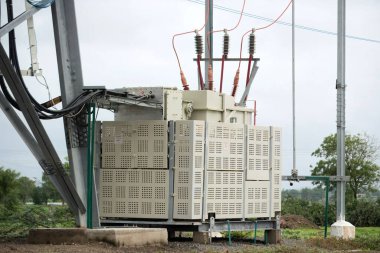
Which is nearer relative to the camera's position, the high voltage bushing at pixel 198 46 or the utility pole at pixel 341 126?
the high voltage bushing at pixel 198 46

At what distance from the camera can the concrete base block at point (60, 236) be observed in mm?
20266

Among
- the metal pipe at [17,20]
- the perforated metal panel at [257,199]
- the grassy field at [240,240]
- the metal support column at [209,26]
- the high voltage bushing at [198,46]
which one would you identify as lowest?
the grassy field at [240,240]

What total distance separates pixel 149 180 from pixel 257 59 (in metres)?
5.40

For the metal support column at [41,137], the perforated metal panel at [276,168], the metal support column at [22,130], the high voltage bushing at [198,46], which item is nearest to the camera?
the metal support column at [41,137]

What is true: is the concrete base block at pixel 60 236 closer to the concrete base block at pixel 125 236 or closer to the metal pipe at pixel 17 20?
the concrete base block at pixel 125 236

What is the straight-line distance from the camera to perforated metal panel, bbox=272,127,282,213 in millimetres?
25953

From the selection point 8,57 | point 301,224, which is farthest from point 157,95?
point 301,224

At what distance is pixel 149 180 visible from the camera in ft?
77.9

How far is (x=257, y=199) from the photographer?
2547cm

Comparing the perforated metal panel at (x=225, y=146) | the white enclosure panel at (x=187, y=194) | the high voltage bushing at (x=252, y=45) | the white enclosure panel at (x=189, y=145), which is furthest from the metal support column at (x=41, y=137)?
the high voltage bushing at (x=252, y=45)

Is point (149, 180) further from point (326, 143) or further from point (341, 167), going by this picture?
point (326, 143)

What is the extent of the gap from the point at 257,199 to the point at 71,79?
19.9 feet

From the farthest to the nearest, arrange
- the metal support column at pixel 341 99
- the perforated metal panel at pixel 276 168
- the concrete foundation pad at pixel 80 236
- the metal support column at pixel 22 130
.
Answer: the metal support column at pixel 341 99 < the perforated metal panel at pixel 276 168 < the metal support column at pixel 22 130 < the concrete foundation pad at pixel 80 236

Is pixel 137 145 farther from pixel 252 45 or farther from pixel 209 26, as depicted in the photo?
pixel 209 26
